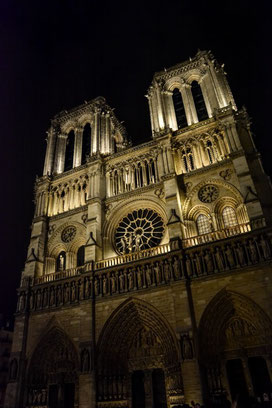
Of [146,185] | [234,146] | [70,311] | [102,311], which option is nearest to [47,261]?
[70,311]

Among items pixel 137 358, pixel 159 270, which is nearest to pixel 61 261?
pixel 159 270

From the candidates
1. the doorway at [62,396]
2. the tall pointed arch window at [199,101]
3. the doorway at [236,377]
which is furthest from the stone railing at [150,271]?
the tall pointed arch window at [199,101]

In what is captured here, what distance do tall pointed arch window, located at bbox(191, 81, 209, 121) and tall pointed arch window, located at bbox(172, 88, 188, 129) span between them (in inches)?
38.1

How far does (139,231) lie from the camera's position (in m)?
18.2

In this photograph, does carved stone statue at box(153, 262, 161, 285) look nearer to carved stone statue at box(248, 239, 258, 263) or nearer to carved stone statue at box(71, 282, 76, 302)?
carved stone statue at box(248, 239, 258, 263)

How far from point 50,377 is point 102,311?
441cm

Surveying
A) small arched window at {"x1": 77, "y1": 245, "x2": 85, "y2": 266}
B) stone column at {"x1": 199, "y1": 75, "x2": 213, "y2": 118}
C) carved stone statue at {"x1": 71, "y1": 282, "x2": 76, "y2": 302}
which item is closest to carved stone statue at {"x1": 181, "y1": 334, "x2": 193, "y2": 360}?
carved stone statue at {"x1": 71, "y1": 282, "x2": 76, "y2": 302}

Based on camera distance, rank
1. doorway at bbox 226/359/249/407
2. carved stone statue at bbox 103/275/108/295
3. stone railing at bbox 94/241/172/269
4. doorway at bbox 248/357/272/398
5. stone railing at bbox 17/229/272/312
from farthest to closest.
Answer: stone railing at bbox 94/241/172/269
carved stone statue at bbox 103/275/108/295
stone railing at bbox 17/229/272/312
doorway at bbox 226/359/249/407
doorway at bbox 248/357/272/398

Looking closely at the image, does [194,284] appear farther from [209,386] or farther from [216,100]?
[216,100]

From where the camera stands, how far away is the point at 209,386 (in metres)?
12.6

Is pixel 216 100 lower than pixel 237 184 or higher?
higher

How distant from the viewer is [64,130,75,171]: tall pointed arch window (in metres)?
24.1

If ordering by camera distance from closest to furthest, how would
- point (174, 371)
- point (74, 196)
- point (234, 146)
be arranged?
point (174, 371) → point (234, 146) → point (74, 196)

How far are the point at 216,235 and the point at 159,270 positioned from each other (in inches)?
126
